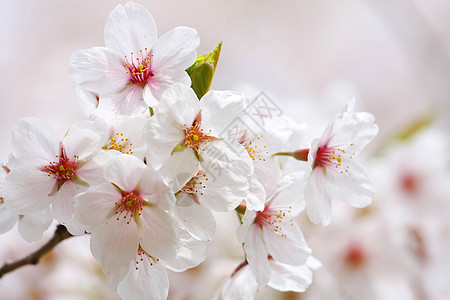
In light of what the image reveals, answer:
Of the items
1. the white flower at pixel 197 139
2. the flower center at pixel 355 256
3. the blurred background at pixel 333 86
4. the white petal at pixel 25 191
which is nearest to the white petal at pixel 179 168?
the white flower at pixel 197 139

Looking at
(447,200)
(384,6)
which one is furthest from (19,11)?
(447,200)

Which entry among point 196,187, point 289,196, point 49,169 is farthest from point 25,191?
point 289,196

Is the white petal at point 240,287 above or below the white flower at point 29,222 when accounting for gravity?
below

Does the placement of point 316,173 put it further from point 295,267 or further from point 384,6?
point 384,6

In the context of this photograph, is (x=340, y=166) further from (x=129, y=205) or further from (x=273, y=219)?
(x=129, y=205)

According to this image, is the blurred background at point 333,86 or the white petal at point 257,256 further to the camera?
the blurred background at point 333,86

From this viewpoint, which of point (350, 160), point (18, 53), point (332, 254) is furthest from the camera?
point (18, 53)

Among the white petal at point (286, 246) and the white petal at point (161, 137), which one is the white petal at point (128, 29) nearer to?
the white petal at point (161, 137)
